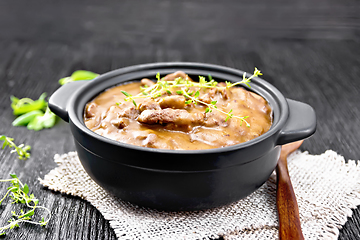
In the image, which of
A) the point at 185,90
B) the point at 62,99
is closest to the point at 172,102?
the point at 185,90

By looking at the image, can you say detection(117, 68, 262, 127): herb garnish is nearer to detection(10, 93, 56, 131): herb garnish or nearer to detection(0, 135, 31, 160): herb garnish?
detection(0, 135, 31, 160): herb garnish

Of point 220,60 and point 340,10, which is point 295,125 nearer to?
point 220,60

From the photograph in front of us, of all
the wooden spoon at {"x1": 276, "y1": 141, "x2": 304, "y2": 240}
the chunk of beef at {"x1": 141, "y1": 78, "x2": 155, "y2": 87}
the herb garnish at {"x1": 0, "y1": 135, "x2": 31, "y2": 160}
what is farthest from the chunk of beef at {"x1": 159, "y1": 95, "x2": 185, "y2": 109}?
the herb garnish at {"x1": 0, "y1": 135, "x2": 31, "y2": 160}

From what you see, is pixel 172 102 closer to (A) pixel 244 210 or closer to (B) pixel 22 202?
(A) pixel 244 210

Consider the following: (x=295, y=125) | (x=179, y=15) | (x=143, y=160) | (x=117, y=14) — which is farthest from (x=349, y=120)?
(x=117, y=14)

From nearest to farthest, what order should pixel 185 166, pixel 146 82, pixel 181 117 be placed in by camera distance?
pixel 185 166 → pixel 181 117 → pixel 146 82

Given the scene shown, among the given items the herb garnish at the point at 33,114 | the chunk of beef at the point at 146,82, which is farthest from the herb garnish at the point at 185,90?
the herb garnish at the point at 33,114

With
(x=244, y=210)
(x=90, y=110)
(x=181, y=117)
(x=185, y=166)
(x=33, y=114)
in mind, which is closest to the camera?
(x=185, y=166)

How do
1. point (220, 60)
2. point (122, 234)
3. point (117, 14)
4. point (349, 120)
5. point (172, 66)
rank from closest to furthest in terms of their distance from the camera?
point (122, 234) < point (172, 66) < point (349, 120) < point (220, 60) < point (117, 14)
